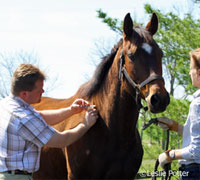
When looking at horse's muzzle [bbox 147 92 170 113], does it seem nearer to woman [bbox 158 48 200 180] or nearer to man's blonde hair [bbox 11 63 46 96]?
woman [bbox 158 48 200 180]

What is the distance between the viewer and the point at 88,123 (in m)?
3.72

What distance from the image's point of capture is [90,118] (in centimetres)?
378

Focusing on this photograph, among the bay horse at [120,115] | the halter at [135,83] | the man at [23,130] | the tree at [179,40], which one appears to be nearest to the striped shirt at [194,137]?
the halter at [135,83]

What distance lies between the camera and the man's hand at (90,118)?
12.2 feet

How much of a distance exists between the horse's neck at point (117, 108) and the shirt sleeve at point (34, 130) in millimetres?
1115

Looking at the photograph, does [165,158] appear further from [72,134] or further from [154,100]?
[72,134]

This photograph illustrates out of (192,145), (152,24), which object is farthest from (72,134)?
(152,24)

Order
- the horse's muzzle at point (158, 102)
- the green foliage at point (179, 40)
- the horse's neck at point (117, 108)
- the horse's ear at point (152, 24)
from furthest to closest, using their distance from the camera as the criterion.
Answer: the green foliage at point (179, 40), the horse's ear at point (152, 24), the horse's neck at point (117, 108), the horse's muzzle at point (158, 102)

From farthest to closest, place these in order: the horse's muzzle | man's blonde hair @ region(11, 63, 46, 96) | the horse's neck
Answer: the horse's neck → the horse's muzzle → man's blonde hair @ region(11, 63, 46, 96)

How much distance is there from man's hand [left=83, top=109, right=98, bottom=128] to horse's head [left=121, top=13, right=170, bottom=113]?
22.9 inches

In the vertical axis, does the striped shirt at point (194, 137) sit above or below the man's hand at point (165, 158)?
above

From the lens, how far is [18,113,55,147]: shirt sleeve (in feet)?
9.34

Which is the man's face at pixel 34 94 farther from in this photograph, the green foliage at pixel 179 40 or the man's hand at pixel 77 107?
the green foliage at pixel 179 40

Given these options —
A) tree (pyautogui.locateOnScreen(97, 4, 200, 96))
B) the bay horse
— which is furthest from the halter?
tree (pyautogui.locateOnScreen(97, 4, 200, 96))
